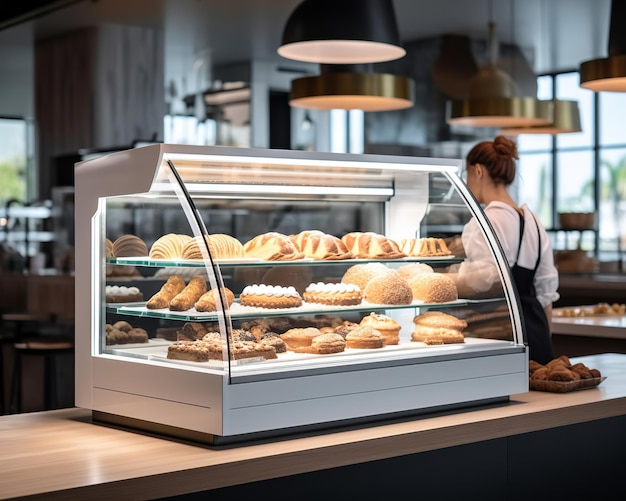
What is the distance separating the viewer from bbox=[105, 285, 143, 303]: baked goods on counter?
8.59 feet

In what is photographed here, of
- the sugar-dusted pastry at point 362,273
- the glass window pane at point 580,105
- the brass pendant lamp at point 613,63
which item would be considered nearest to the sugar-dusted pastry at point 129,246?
the sugar-dusted pastry at point 362,273

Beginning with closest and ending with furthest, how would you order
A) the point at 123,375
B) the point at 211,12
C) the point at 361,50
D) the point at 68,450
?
the point at 68,450 → the point at 123,375 → the point at 361,50 → the point at 211,12

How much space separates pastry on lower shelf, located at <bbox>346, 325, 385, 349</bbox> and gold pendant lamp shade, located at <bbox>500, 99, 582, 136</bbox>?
3.86 m

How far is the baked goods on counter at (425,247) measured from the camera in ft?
9.66

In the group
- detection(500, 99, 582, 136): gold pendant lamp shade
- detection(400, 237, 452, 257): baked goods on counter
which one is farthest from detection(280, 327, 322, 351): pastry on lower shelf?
detection(500, 99, 582, 136): gold pendant lamp shade

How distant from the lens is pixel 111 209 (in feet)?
8.94

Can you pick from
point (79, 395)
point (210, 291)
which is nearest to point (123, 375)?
point (79, 395)

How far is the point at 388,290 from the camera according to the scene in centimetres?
284

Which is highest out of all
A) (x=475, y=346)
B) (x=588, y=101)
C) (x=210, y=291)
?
(x=588, y=101)

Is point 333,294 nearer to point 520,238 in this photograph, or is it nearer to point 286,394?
point 286,394

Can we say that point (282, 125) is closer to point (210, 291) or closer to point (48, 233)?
point (48, 233)

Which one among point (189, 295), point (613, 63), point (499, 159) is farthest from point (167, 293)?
point (613, 63)

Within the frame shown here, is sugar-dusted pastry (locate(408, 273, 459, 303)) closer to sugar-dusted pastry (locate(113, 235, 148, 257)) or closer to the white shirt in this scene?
the white shirt

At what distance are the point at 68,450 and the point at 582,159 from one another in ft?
38.8
